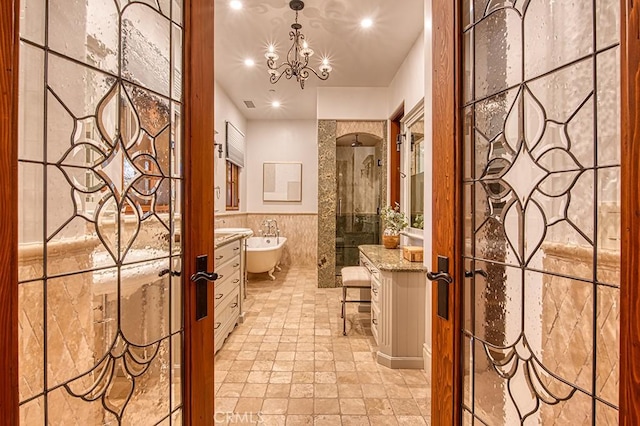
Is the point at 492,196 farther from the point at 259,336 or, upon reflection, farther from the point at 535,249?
the point at 259,336

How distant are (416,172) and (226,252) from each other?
2.43 metres

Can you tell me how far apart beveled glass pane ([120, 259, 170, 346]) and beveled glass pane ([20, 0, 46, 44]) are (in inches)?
27.0

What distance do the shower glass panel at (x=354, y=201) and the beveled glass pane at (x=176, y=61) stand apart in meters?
4.17

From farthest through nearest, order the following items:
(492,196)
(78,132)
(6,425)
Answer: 1. (492,196)
2. (78,132)
3. (6,425)

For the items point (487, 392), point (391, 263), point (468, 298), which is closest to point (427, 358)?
point (391, 263)

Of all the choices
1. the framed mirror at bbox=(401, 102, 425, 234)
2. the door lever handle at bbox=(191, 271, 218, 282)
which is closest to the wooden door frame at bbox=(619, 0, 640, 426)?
the door lever handle at bbox=(191, 271, 218, 282)

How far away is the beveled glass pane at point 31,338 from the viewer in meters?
0.79

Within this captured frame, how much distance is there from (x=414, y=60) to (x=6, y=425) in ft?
13.3

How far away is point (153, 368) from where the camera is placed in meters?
1.12

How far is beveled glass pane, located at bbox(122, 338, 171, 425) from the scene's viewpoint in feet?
3.53

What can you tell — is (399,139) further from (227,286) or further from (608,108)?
(608,108)

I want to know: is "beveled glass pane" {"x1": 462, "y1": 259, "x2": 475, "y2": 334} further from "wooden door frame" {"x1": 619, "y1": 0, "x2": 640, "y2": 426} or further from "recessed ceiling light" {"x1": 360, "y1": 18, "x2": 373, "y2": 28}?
"recessed ceiling light" {"x1": 360, "y1": 18, "x2": 373, "y2": 28}

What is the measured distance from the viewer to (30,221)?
80 cm

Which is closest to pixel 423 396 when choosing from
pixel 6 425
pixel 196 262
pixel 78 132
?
pixel 196 262
